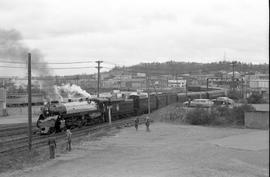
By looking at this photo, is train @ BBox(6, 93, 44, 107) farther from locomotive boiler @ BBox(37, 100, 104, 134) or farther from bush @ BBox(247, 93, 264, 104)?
bush @ BBox(247, 93, 264, 104)

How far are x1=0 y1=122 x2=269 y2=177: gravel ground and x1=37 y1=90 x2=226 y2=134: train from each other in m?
4.16

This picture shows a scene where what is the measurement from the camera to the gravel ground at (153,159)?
732 inches

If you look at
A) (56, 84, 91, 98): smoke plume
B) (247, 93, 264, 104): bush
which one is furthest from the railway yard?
(247, 93, 264, 104): bush

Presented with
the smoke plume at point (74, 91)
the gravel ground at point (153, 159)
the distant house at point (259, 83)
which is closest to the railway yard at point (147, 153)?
the gravel ground at point (153, 159)

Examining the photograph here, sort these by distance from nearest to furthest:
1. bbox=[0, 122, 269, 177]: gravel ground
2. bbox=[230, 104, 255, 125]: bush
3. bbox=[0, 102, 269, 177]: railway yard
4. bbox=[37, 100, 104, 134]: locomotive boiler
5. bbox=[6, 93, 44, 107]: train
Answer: bbox=[0, 122, 269, 177]: gravel ground < bbox=[0, 102, 269, 177]: railway yard < bbox=[37, 100, 104, 134]: locomotive boiler < bbox=[230, 104, 255, 125]: bush < bbox=[6, 93, 44, 107]: train

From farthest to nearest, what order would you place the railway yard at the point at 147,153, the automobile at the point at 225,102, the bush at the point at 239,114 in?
the automobile at the point at 225,102 → the bush at the point at 239,114 → the railway yard at the point at 147,153

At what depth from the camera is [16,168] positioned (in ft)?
67.0

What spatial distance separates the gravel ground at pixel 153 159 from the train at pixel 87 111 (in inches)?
164

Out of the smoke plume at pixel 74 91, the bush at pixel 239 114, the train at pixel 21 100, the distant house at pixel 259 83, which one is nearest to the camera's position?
the bush at pixel 239 114

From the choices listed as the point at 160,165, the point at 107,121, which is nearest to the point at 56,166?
the point at 160,165

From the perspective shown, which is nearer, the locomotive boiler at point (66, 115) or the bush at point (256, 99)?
the locomotive boiler at point (66, 115)

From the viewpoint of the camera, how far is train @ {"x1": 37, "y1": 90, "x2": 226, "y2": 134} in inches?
1283

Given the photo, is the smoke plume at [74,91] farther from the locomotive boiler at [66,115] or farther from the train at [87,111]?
the locomotive boiler at [66,115]

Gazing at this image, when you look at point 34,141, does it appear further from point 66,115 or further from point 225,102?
point 225,102
